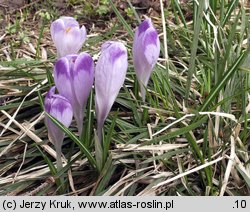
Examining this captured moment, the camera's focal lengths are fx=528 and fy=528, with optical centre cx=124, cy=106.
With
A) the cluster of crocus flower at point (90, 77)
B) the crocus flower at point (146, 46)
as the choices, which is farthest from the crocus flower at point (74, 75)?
the crocus flower at point (146, 46)

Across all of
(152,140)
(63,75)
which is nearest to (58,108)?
(63,75)

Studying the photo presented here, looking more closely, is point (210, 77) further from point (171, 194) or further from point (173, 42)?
point (171, 194)

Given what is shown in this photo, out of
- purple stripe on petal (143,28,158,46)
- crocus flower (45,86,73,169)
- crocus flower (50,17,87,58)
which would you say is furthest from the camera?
crocus flower (50,17,87,58)

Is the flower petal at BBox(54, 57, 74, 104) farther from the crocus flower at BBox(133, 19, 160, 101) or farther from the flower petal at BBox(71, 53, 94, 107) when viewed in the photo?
the crocus flower at BBox(133, 19, 160, 101)

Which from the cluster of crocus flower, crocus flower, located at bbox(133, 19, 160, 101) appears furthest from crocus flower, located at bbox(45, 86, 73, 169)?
crocus flower, located at bbox(133, 19, 160, 101)

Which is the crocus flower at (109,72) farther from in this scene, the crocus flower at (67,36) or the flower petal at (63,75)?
the crocus flower at (67,36)

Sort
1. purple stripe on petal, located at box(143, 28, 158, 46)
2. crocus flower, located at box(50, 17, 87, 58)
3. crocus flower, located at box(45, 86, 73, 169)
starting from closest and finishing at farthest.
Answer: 1. crocus flower, located at box(45, 86, 73, 169)
2. purple stripe on petal, located at box(143, 28, 158, 46)
3. crocus flower, located at box(50, 17, 87, 58)
